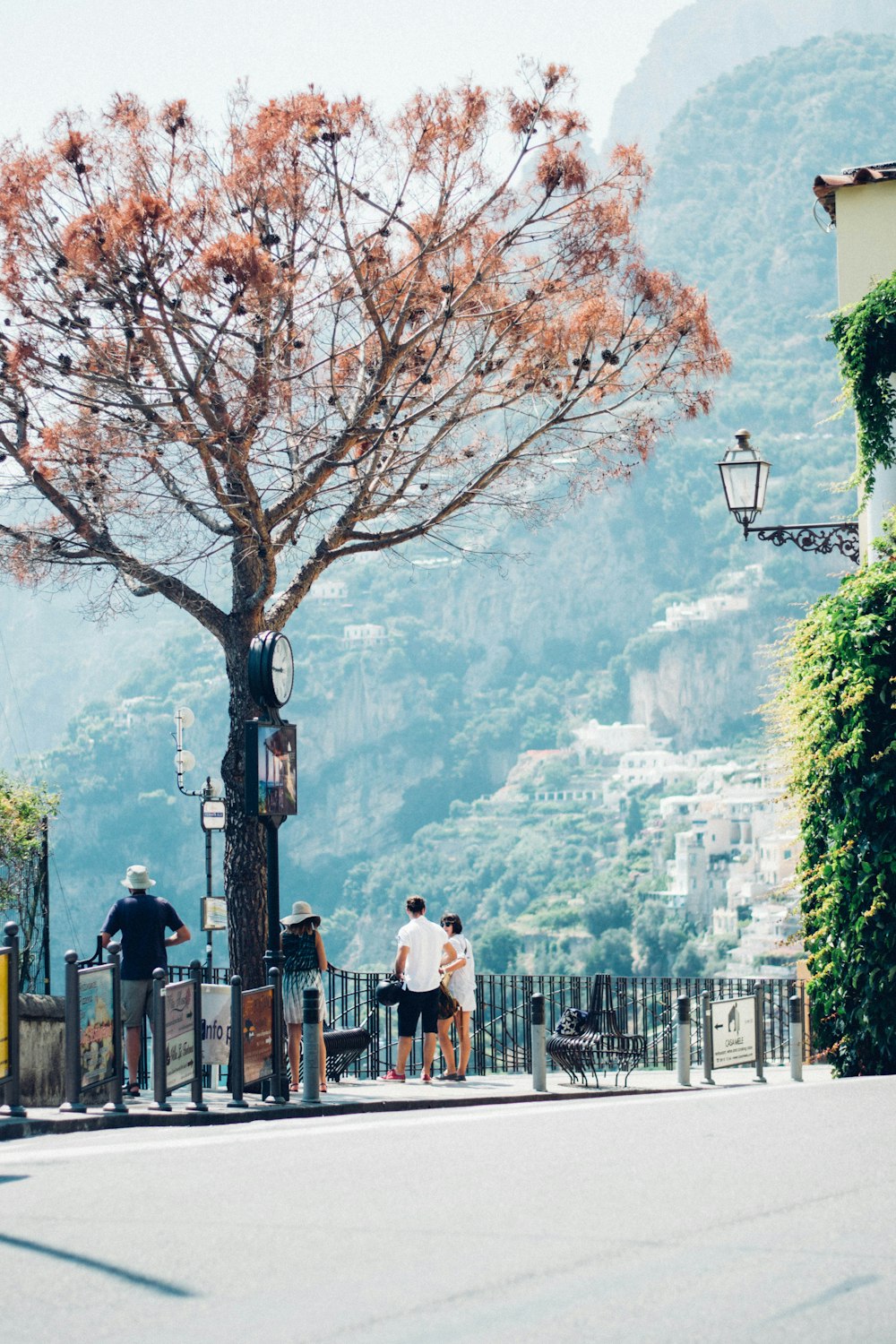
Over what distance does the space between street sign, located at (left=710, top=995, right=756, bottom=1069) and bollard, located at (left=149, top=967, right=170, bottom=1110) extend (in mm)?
6633

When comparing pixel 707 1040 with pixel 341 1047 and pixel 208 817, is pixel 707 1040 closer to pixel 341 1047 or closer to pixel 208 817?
pixel 341 1047

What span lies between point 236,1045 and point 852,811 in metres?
5.49

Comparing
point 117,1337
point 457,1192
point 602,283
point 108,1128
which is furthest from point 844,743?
point 117,1337

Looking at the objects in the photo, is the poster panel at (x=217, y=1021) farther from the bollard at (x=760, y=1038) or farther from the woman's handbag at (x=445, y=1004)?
the bollard at (x=760, y=1038)

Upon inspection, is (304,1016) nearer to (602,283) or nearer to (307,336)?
(307,336)

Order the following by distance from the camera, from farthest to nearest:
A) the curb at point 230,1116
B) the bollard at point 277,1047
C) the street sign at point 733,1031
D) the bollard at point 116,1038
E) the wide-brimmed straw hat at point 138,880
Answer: the street sign at point 733,1031 < the wide-brimmed straw hat at point 138,880 < the bollard at point 277,1047 < the bollard at point 116,1038 < the curb at point 230,1116

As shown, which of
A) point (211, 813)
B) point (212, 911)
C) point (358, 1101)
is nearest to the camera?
point (358, 1101)

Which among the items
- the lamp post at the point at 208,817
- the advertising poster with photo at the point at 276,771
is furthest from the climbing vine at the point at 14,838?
the advertising poster with photo at the point at 276,771

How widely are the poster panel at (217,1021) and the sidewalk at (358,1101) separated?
344mm

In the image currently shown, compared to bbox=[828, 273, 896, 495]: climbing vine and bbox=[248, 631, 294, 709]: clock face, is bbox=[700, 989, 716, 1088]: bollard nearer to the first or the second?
bbox=[828, 273, 896, 495]: climbing vine

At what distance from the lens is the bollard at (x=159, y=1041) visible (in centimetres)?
Answer: 1051

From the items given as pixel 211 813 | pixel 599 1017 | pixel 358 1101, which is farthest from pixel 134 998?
pixel 211 813

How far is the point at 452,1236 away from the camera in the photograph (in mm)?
6051

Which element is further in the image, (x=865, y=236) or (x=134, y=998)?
(x=865, y=236)
